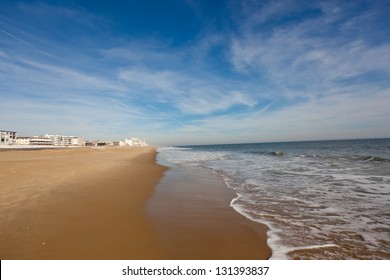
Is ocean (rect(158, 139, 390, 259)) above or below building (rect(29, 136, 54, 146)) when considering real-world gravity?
below

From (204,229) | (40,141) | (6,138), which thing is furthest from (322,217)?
(40,141)

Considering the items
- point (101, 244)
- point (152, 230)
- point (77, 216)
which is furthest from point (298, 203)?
point (77, 216)

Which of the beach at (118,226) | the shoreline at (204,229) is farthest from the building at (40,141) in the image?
the shoreline at (204,229)

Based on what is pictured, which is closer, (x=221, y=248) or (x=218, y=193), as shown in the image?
(x=221, y=248)

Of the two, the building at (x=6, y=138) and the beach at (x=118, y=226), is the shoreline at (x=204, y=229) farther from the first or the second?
the building at (x=6, y=138)

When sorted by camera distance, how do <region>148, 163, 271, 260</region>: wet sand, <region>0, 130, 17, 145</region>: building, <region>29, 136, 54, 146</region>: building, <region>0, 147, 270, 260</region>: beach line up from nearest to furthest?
<region>0, 147, 270, 260</region>: beach, <region>148, 163, 271, 260</region>: wet sand, <region>0, 130, 17, 145</region>: building, <region>29, 136, 54, 146</region>: building

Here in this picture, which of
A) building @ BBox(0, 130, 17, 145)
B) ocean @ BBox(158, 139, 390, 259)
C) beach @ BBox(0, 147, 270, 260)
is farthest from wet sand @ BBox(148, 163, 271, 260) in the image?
building @ BBox(0, 130, 17, 145)

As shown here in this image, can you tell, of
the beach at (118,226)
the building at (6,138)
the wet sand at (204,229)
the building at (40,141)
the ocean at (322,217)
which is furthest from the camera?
the building at (40,141)

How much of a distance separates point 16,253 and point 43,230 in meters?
0.94

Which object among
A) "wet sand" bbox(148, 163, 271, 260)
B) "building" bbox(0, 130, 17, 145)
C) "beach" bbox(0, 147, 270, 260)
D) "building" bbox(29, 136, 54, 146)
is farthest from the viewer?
"building" bbox(29, 136, 54, 146)

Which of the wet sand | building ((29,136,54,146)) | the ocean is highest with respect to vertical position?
building ((29,136,54,146))

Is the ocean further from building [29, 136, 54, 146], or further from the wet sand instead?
building [29, 136, 54, 146]

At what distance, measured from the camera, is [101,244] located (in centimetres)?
402
